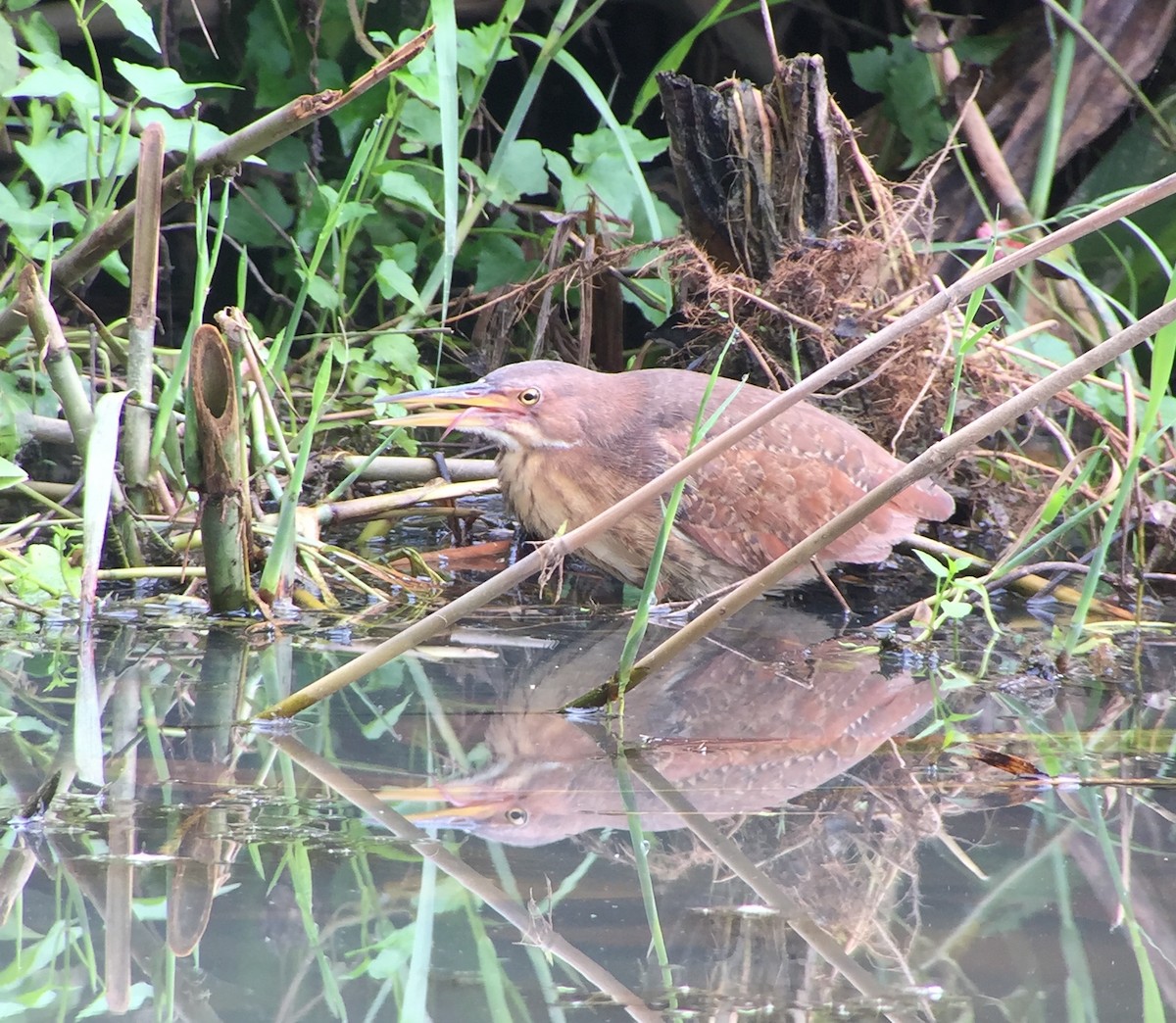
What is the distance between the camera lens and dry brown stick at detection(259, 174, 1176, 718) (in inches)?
77.2

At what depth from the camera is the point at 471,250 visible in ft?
15.3

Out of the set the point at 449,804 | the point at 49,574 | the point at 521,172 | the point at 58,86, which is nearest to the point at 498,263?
the point at 521,172

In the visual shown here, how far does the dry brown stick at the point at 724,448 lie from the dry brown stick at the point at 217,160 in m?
1.05

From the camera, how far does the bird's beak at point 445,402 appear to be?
352 centimetres

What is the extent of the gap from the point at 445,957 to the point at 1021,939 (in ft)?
2.07

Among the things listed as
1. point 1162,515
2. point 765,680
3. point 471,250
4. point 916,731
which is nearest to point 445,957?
point 916,731

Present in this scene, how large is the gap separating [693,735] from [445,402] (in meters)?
1.53

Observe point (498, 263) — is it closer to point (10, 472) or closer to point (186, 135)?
point (186, 135)

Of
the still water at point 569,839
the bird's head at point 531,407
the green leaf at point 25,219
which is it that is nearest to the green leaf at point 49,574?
the still water at point 569,839

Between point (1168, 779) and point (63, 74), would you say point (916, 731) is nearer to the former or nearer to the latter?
point (1168, 779)

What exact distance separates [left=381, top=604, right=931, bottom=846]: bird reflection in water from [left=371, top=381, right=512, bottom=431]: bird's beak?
2.43ft

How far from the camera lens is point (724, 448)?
213 centimetres

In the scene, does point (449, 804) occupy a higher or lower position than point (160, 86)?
lower

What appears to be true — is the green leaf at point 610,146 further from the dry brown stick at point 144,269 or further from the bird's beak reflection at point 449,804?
the bird's beak reflection at point 449,804
